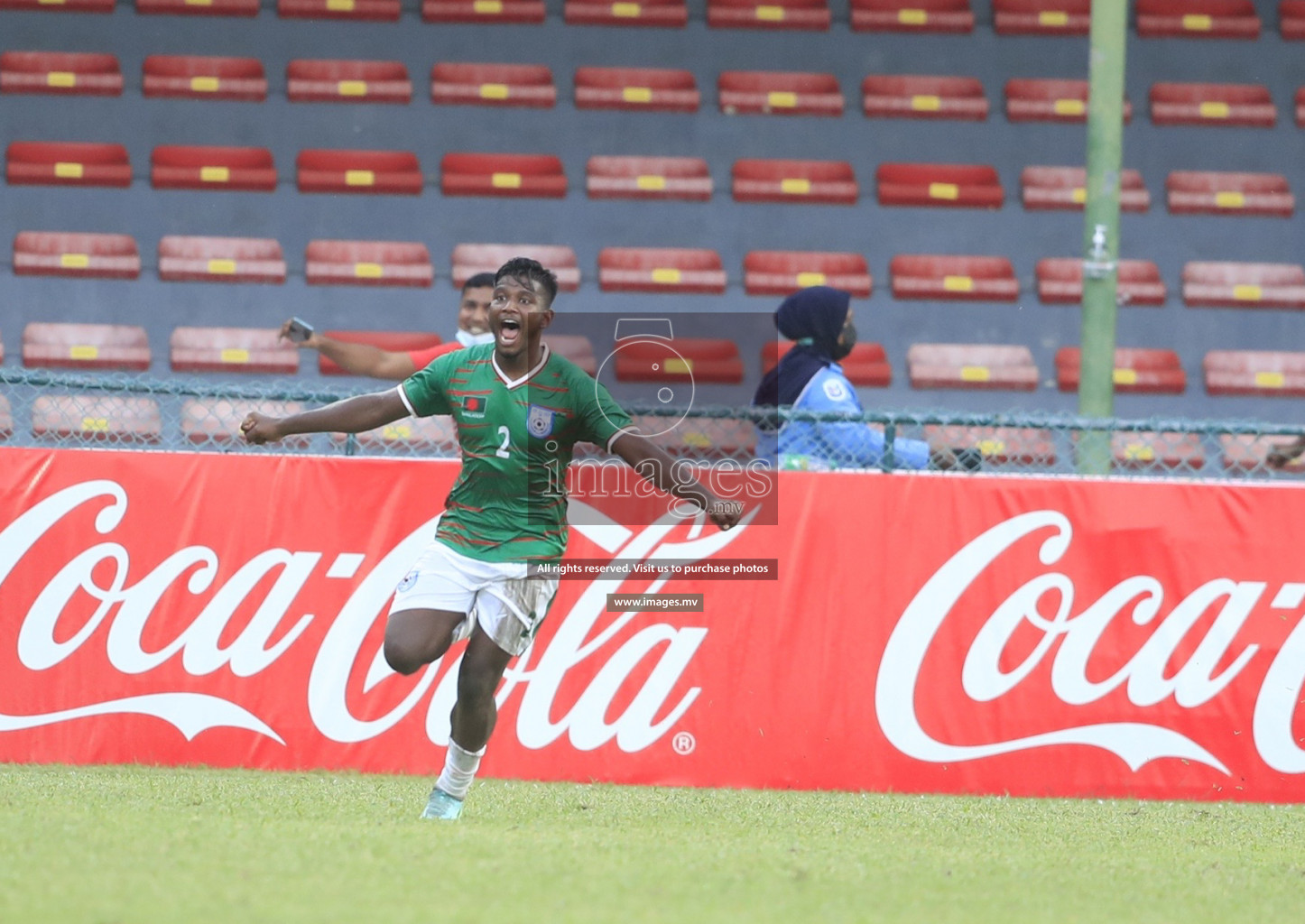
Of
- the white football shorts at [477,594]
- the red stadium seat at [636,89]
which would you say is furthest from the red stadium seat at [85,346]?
the white football shorts at [477,594]

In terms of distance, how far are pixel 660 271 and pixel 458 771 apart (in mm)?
8594

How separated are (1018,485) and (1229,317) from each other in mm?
7781

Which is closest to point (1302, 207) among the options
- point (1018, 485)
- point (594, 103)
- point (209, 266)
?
point (594, 103)

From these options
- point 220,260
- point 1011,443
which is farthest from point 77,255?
point 1011,443

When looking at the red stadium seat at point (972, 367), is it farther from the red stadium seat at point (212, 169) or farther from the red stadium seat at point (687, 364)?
the red stadium seat at point (212, 169)

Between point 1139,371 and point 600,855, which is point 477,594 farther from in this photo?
point 1139,371

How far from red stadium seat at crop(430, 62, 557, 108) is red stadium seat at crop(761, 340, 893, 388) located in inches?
128

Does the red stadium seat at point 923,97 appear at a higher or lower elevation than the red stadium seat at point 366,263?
higher

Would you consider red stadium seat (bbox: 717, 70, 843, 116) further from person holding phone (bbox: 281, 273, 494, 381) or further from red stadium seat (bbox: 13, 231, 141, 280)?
person holding phone (bbox: 281, 273, 494, 381)

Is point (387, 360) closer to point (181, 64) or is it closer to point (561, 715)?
point (561, 715)

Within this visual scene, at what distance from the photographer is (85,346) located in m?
12.8

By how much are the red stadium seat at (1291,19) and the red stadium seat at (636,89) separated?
5.76 metres

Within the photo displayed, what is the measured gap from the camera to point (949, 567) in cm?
711

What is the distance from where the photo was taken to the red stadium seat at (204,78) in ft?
46.3
